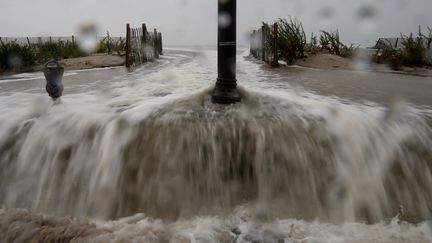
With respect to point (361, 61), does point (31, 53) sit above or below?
above

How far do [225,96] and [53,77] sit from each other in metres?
2.43

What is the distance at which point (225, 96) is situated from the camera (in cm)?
410

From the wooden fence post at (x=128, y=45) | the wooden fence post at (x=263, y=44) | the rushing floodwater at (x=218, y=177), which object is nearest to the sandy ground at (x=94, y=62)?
the wooden fence post at (x=128, y=45)

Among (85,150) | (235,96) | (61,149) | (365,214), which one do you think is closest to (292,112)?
(235,96)

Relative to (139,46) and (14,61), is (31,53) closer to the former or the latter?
(14,61)

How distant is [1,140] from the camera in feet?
12.5

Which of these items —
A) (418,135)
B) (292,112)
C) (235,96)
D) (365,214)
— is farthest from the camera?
(235,96)

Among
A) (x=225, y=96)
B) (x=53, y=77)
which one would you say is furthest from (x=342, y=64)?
(x=53, y=77)

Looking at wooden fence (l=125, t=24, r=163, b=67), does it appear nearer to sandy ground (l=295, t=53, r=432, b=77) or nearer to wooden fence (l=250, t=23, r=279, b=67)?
wooden fence (l=250, t=23, r=279, b=67)

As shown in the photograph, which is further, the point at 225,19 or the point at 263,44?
the point at 263,44

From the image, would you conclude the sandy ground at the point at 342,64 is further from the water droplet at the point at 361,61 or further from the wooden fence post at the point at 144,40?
the wooden fence post at the point at 144,40

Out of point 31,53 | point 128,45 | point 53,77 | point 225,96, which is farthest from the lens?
point 31,53

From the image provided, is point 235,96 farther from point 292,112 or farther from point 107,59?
point 107,59

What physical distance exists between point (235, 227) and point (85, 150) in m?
1.64
